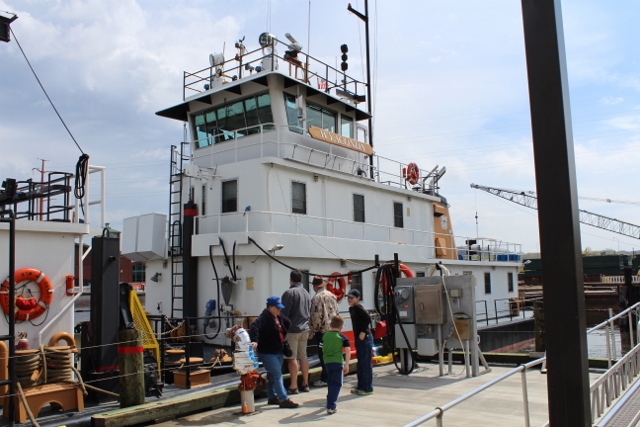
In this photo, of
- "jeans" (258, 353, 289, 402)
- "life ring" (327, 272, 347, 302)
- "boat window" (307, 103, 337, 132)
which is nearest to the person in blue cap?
"jeans" (258, 353, 289, 402)

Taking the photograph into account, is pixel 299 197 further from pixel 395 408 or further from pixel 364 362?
pixel 395 408

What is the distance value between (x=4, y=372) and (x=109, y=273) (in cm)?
184

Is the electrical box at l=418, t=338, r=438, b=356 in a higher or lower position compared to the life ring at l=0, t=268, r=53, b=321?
lower

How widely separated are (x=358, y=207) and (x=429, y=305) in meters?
7.62

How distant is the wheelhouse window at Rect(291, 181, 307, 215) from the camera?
49.7 feet

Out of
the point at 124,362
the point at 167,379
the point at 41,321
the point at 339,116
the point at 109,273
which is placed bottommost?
the point at 167,379

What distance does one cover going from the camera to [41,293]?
8141 millimetres

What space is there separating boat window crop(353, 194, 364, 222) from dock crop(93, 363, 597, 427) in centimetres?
817

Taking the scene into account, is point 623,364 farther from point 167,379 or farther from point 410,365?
point 167,379

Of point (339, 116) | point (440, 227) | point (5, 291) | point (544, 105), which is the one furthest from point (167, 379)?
point (440, 227)

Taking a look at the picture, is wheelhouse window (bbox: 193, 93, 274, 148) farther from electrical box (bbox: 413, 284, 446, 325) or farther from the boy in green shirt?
the boy in green shirt

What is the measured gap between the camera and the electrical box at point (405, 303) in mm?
10164

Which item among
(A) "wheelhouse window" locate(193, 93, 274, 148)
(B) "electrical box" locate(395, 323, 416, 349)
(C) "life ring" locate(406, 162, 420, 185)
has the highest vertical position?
(A) "wheelhouse window" locate(193, 93, 274, 148)

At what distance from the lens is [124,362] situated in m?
7.32
